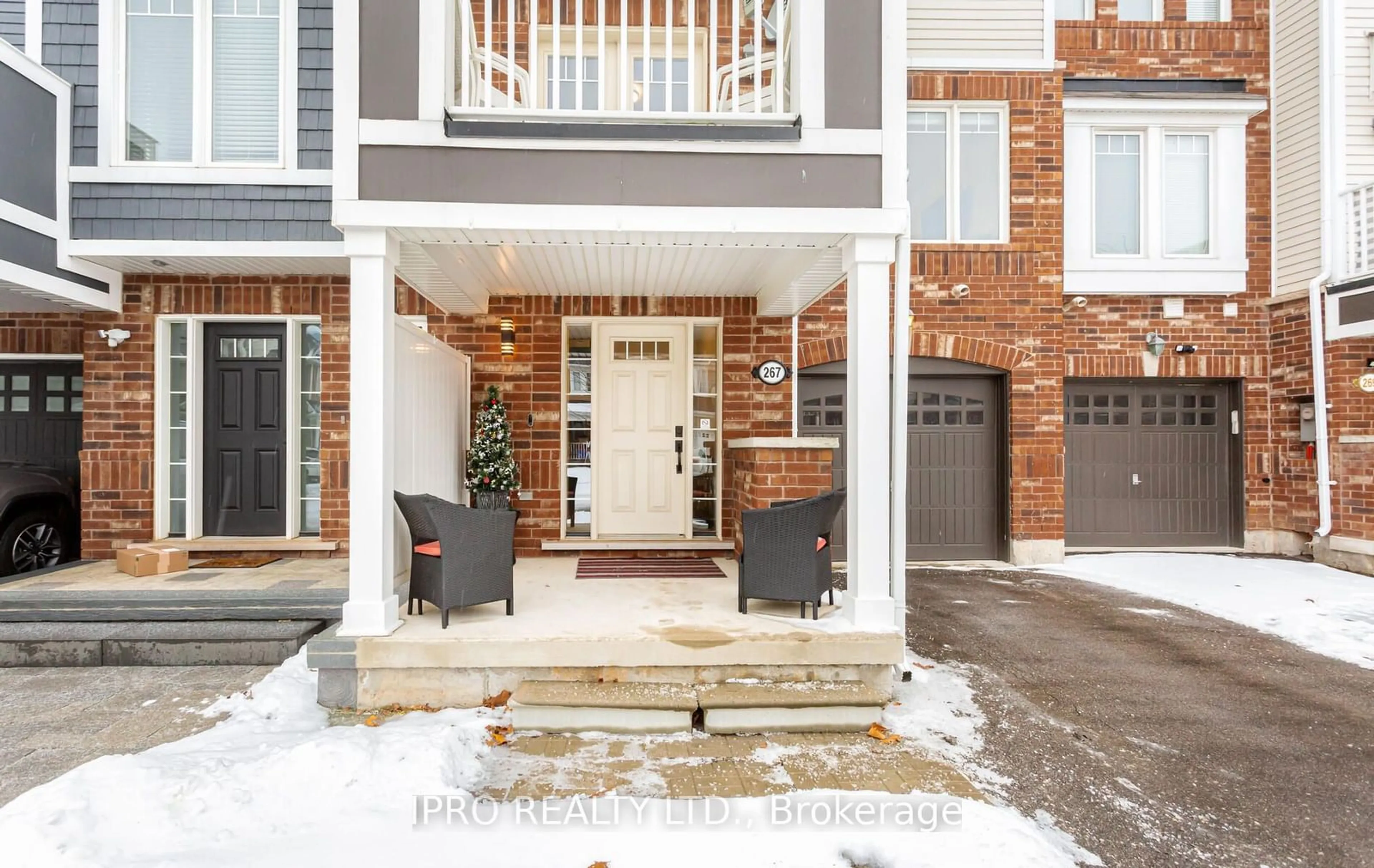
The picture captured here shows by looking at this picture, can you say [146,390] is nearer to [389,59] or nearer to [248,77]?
[248,77]

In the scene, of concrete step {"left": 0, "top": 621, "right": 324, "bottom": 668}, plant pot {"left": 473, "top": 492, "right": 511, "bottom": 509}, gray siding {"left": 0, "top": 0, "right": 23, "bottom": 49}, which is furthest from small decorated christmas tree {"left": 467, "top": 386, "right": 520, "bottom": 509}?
gray siding {"left": 0, "top": 0, "right": 23, "bottom": 49}

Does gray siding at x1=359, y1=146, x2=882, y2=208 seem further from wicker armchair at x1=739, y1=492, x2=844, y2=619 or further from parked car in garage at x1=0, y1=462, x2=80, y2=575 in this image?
parked car in garage at x1=0, y1=462, x2=80, y2=575

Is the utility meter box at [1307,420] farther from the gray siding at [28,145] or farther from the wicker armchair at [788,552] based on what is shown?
the gray siding at [28,145]

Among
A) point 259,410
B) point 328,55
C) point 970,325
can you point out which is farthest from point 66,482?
point 970,325

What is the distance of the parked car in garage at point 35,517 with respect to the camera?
504 centimetres

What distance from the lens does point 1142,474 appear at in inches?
283

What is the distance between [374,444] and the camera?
3334 mm

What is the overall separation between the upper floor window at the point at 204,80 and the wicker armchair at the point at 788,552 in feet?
14.7

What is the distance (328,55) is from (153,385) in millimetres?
2989

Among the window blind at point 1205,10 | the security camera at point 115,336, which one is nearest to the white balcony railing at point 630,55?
the security camera at point 115,336

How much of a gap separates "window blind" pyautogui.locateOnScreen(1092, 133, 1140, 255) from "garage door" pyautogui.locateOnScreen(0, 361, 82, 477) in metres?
10.1

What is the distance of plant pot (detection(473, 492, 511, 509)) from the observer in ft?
17.3

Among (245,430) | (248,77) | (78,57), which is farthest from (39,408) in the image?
(248,77)

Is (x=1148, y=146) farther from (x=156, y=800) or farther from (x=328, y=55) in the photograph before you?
→ (x=156, y=800)
